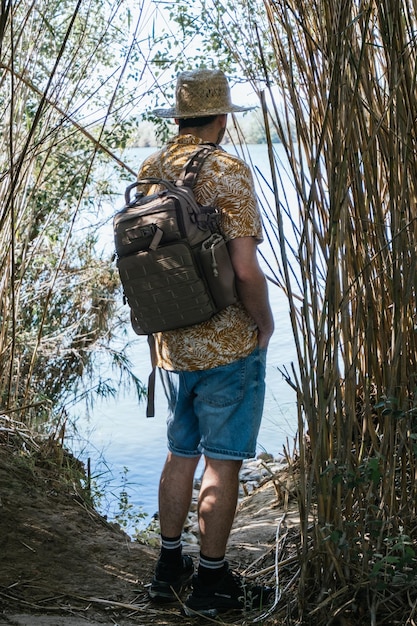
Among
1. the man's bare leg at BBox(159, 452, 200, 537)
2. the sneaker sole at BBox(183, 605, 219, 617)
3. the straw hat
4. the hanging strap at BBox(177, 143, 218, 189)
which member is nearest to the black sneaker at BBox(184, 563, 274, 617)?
the sneaker sole at BBox(183, 605, 219, 617)

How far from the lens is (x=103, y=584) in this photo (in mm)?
2676

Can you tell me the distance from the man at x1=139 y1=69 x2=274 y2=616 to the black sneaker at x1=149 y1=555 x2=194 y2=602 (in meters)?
0.08

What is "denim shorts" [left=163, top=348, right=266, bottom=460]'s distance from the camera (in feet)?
7.83

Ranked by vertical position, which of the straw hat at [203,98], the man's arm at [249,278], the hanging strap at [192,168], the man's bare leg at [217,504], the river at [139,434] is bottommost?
the river at [139,434]

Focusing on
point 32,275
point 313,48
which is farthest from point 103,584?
point 32,275

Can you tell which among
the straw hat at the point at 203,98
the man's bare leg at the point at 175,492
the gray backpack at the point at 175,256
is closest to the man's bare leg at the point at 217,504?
the man's bare leg at the point at 175,492

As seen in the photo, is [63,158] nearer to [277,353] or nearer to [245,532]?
[277,353]

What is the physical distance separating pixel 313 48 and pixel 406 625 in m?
1.35

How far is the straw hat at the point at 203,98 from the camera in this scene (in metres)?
2.41

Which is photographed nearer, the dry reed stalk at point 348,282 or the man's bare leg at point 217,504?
the dry reed stalk at point 348,282

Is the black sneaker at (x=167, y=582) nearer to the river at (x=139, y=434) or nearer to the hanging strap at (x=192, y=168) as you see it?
the hanging strap at (x=192, y=168)

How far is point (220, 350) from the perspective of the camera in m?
2.37

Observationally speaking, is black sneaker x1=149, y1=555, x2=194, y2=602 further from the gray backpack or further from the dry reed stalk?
the gray backpack

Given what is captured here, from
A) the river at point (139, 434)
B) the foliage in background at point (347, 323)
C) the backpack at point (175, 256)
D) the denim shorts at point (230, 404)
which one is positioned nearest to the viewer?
the foliage in background at point (347, 323)
